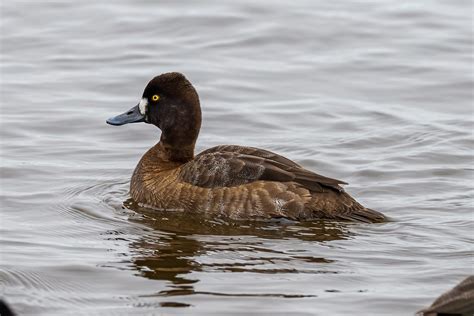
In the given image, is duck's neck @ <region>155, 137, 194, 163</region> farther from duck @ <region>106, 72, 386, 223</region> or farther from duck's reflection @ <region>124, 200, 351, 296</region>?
duck's reflection @ <region>124, 200, 351, 296</region>

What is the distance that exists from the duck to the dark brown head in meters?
0.01

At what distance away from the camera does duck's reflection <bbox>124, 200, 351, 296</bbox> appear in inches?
326

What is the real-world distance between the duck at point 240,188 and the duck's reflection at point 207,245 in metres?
0.09

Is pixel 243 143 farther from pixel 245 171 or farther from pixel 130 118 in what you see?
pixel 245 171

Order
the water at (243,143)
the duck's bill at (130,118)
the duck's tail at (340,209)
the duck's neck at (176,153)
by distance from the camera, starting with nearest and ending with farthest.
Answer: the water at (243,143)
the duck's tail at (340,209)
the duck's neck at (176,153)
the duck's bill at (130,118)

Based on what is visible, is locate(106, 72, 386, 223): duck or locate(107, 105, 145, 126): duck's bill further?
locate(107, 105, 145, 126): duck's bill

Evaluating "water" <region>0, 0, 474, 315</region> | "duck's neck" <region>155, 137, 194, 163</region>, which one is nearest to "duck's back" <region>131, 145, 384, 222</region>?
"water" <region>0, 0, 474, 315</region>

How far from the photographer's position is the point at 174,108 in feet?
34.3

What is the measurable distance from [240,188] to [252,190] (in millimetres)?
104

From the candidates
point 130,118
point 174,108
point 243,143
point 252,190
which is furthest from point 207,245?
point 243,143

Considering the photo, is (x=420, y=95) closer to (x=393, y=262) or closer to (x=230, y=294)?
(x=393, y=262)

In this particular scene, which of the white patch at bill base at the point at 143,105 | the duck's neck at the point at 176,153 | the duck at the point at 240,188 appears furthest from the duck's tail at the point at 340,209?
the white patch at bill base at the point at 143,105

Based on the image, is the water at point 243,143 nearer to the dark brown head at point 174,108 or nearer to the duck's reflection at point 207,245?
the duck's reflection at point 207,245

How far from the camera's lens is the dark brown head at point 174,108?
10.4m
